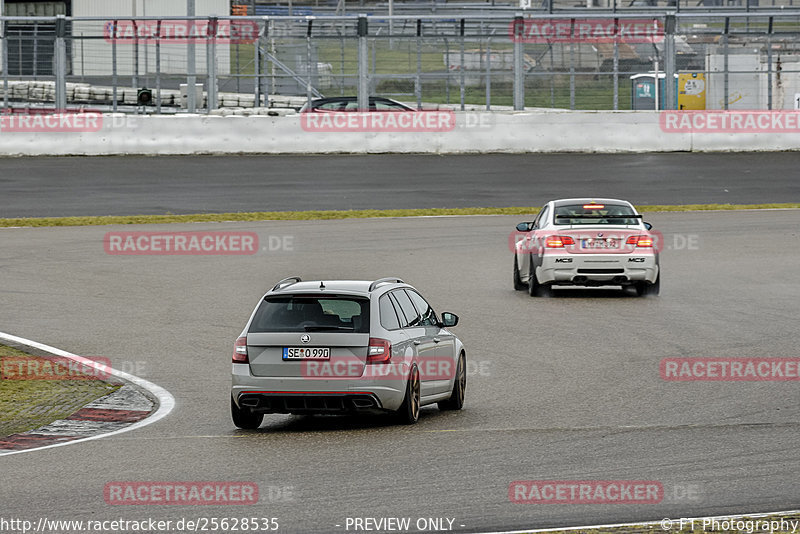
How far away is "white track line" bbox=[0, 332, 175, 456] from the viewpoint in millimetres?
11805

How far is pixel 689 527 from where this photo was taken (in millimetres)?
7762

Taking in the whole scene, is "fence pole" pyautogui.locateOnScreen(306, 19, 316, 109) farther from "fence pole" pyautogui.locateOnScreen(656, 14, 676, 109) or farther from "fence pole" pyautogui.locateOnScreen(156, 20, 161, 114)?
"fence pole" pyautogui.locateOnScreen(656, 14, 676, 109)

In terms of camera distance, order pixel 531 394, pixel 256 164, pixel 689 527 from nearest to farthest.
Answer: pixel 689 527
pixel 531 394
pixel 256 164

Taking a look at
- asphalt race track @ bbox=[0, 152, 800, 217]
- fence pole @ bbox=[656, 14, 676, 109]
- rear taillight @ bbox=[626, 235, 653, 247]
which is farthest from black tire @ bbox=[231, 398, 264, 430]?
fence pole @ bbox=[656, 14, 676, 109]

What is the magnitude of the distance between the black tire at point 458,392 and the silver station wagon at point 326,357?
0.85 meters

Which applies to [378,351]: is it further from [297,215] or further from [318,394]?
[297,215]

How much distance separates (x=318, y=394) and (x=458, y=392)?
193cm

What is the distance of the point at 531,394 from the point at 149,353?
5.10 m

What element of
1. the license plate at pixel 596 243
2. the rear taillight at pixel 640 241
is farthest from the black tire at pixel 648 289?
the license plate at pixel 596 243

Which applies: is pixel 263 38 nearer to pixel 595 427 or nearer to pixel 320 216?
pixel 320 216

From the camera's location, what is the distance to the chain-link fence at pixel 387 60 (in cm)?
3753

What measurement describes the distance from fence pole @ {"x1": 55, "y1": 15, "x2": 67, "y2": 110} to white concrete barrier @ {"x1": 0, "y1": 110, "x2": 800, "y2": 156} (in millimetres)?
1026

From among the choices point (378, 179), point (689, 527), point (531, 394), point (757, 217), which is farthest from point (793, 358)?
point (378, 179)

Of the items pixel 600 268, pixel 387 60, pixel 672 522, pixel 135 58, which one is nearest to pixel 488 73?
pixel 387 60
